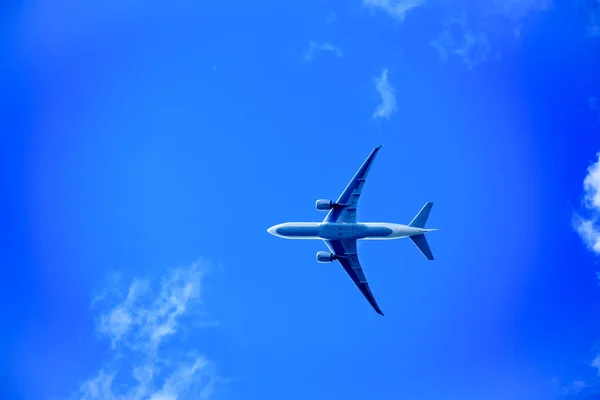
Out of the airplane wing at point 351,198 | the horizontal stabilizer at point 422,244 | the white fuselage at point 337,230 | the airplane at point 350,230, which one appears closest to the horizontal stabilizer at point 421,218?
the airplane at point 350,230

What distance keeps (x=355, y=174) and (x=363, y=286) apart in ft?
52.8

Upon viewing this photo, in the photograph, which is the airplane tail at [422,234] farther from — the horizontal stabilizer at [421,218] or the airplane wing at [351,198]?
the airplane wing at [351,198]

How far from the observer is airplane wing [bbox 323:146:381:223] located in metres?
75.6

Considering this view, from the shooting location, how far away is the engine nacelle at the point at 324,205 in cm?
7438

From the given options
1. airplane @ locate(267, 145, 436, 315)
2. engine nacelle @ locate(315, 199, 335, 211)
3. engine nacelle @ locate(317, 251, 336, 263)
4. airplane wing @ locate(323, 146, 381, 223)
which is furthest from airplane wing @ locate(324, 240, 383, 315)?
engine nacelle @ locate(315, 199, 335, 211)

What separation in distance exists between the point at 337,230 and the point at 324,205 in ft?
12.9

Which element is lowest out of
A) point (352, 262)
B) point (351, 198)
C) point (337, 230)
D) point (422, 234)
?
point (422, 234)

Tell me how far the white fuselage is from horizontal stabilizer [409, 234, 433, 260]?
793mm

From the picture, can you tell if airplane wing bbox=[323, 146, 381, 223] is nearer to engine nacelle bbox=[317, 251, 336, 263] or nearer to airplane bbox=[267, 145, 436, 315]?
airplane bbox=[267, 145, 436, 315]

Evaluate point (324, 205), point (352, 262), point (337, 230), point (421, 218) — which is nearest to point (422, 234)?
point (421, 218)

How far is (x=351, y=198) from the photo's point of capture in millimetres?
75750

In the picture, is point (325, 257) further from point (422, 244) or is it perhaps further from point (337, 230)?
point (422, 244)

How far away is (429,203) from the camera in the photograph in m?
74.5

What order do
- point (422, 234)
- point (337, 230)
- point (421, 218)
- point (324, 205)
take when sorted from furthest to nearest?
point (337, 230)
point (324, 205)
point (421, 218)
point (422, 234)
